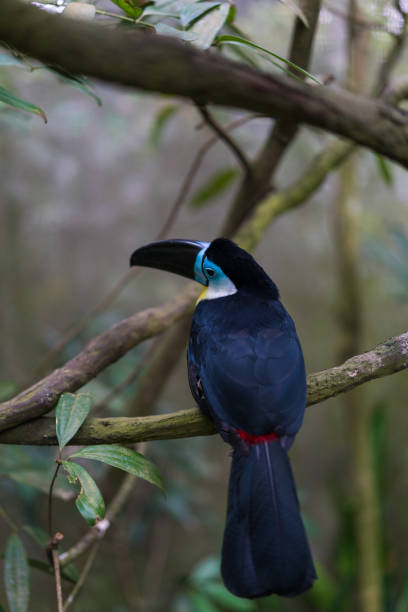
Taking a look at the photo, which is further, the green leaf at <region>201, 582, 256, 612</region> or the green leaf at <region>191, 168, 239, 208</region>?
the green leaf at <region>191, 168, 239, 208</region>

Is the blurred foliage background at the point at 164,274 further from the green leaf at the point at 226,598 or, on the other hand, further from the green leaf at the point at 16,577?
the green leaf at the point at 16,577

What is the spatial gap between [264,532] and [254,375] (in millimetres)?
309

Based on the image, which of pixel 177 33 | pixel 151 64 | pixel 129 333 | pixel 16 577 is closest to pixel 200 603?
pixel 16 577

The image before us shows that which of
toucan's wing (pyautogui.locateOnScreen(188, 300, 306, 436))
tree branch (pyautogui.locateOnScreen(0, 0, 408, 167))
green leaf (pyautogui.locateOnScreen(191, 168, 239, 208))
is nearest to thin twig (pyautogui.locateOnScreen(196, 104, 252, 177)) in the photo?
green leaf (pyautogui.locateOnScreen(191, 168, 239, 208))

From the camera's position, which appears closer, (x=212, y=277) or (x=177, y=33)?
(x=177, y=33)

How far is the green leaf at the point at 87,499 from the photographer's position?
99cm

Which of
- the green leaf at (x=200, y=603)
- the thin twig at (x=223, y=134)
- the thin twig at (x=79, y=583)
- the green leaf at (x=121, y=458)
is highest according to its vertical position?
the thin twig at (x=223, y=134)

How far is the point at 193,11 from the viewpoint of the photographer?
1156 mm

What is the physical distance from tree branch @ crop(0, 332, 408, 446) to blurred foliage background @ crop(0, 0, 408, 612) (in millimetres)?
1664

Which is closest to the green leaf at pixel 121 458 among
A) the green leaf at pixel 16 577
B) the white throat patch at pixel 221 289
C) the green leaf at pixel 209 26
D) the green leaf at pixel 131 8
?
the green leaf at pixel 16 577

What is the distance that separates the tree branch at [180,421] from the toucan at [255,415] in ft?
0.14

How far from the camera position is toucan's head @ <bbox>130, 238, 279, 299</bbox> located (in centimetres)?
146

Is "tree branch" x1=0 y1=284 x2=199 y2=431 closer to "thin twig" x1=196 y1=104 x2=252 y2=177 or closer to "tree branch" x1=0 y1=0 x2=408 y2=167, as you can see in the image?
"thin twig" x1=196 y1=104 x2=252 y2=177

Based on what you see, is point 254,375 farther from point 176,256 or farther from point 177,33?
point 177,33
